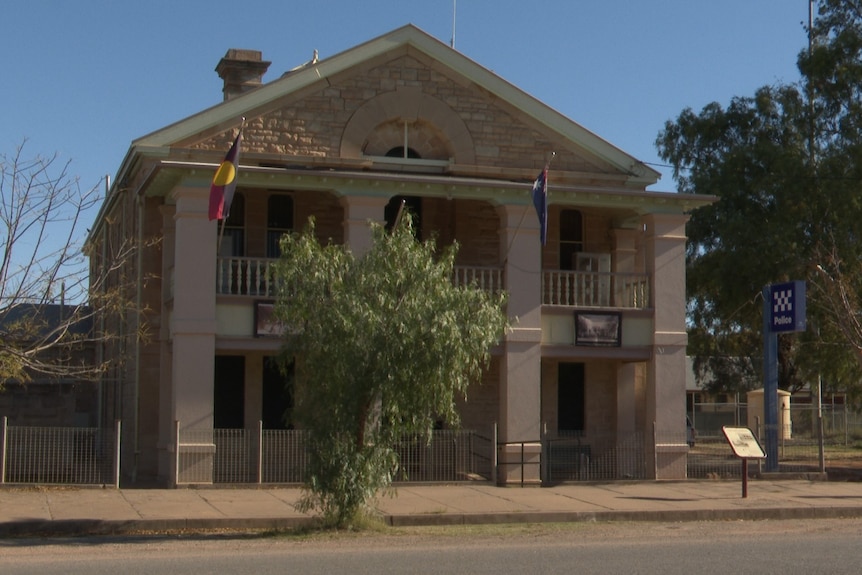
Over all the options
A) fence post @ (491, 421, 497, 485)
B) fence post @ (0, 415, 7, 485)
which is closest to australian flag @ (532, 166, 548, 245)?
fence post @ (491, 421, 497, 485)

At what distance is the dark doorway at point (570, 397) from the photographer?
26.0 m

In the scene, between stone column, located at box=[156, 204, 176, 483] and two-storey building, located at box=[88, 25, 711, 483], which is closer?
two-storey building, located at box=[88, 25, 711, 483]

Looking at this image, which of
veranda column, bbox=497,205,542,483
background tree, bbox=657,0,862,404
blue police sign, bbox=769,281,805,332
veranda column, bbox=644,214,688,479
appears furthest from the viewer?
background tree, bbox=657,0,862,404

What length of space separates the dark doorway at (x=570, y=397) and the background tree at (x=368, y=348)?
35.3 feet

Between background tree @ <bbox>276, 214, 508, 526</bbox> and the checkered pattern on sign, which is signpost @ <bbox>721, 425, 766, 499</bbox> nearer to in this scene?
the checkered pattern on sign

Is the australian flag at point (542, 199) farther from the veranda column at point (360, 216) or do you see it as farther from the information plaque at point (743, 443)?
the information plaque at point (743, 443)

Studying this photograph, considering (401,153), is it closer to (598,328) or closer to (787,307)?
(598,328)

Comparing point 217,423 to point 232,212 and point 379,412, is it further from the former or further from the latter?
point 379,412

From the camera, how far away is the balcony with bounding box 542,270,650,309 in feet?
77.7

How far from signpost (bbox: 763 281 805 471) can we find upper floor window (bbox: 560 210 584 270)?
409 centimetres

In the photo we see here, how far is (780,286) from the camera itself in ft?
79.5

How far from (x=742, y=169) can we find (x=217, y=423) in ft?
63.2

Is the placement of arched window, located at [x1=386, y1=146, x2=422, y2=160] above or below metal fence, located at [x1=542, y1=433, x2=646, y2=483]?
above

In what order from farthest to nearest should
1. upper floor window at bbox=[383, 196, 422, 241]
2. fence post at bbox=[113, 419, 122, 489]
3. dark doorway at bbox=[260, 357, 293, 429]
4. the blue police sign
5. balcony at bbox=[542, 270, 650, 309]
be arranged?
1. upper floor window at bbox=[383, 196, 422, 241]
2. dark doorway at bbox=[260, 357, 293, 429]
3. balcony at bbox=[542, 270, 650, 309]
4. the blue police sign
5. fence post at bbox=[113, 419, 122, 489]
